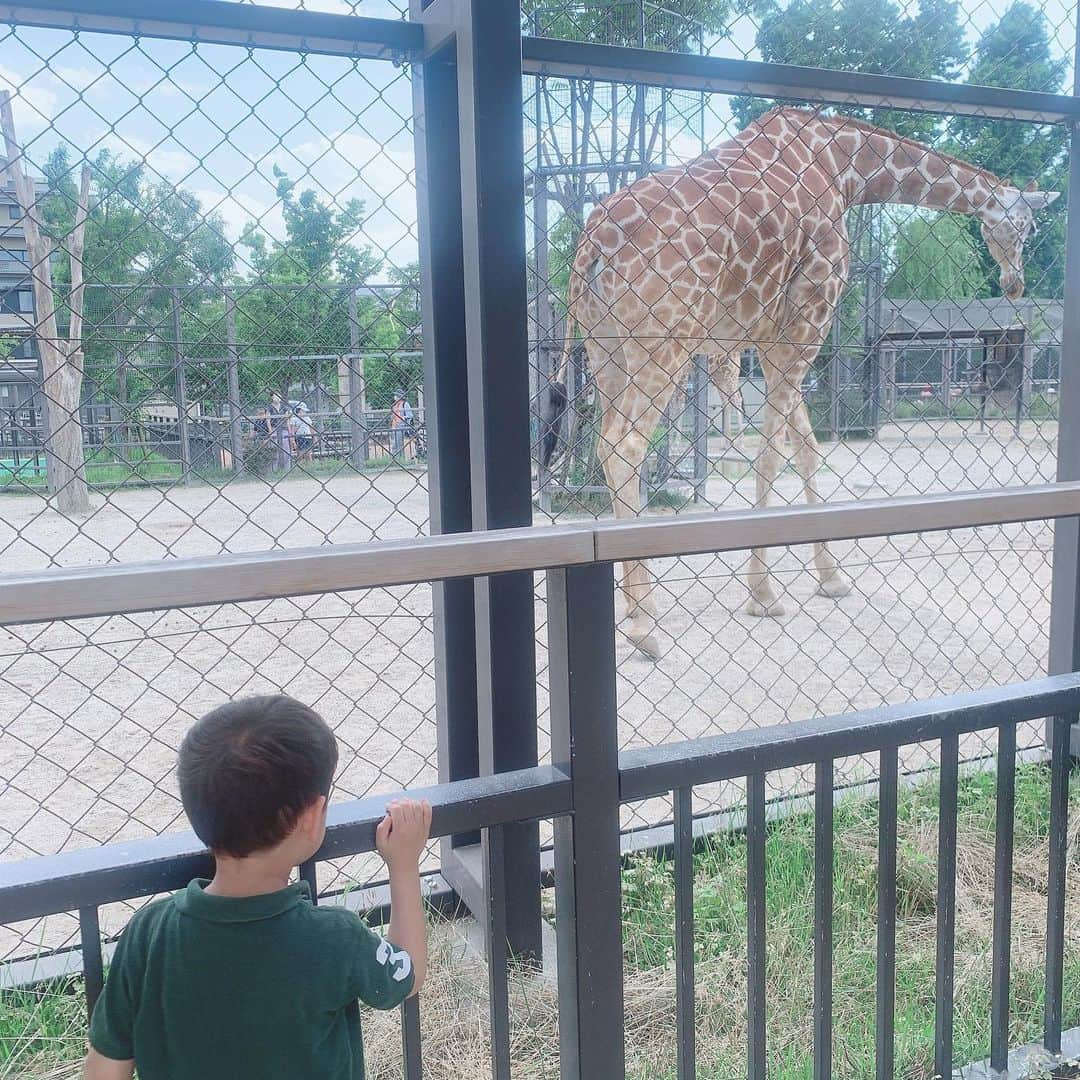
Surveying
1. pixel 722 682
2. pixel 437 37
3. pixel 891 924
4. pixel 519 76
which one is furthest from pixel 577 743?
pixel 722 682

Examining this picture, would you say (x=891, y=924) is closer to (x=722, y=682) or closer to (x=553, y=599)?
(x=553, y=599)

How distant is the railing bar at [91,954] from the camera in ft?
2.70

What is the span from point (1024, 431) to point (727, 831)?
10.1m

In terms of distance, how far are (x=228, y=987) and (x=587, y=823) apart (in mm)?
358

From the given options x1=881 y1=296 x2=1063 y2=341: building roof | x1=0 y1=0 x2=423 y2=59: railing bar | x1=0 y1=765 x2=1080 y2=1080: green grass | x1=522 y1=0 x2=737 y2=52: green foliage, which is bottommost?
x1=0 y1=765 x2=1080 y2=1080: green grass

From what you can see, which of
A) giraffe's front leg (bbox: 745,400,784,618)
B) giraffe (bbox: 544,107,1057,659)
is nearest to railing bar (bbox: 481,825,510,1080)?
giraffe (bbox: 544,107,1057,659)

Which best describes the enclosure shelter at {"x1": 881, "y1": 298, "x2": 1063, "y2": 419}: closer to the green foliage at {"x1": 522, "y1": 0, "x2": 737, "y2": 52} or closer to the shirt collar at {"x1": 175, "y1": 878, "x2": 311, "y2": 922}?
the green foliage at {"x1": 522, "y1": 0, "x2": 737, "y2": 52}

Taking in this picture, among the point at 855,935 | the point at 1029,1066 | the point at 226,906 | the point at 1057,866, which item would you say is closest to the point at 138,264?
the point at 226,906

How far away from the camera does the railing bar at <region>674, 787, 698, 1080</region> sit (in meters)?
1.07

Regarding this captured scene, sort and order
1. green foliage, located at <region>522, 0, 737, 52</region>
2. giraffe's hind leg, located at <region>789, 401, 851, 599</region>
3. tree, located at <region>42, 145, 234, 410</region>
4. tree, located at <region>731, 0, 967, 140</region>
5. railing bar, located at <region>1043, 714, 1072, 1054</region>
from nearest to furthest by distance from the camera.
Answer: railing bar, located at <region>1043, 714, 1072, 1054</region> → tree, located at <region>42, 145, 234, 410</region> → tree, located at <region>731, 0, 967, 140</region> → giraffe's hind leg, located at <region>789, 401, 851, 599</region> → green foliage, located at <region>522, 0, 737, 52</region>

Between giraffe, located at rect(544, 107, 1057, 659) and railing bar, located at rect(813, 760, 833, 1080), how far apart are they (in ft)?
8.06

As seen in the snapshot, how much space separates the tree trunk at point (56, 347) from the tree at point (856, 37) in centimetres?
234

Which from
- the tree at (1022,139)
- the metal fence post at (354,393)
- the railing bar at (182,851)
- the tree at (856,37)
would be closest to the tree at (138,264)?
the metal fence post at (354,393)

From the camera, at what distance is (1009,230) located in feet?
13.0
